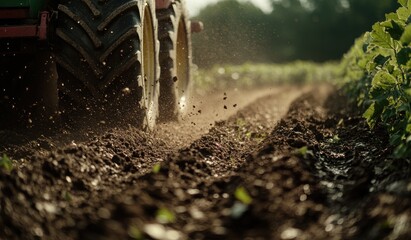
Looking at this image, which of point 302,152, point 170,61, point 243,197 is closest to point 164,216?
point 243,197

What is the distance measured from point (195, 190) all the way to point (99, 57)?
1.87 metres

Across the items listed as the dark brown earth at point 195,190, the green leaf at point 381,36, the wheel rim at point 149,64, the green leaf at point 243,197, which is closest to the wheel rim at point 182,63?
the wheel rim at point 149,64

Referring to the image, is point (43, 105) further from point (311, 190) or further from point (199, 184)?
point (311, 190)

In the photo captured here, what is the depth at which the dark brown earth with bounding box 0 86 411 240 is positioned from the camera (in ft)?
9.82

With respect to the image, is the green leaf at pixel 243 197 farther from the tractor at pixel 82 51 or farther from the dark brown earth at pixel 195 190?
the tractor at pixel 82 51

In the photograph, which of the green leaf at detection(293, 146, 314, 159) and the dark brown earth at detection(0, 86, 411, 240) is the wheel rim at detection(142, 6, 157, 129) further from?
the green leaf at detection(293, 146, 314, 159)

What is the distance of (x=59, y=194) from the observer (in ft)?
11.9

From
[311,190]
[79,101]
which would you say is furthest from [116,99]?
[311,190]

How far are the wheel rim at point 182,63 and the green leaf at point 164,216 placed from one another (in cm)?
500

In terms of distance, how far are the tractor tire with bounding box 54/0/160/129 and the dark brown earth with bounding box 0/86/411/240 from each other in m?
0.23

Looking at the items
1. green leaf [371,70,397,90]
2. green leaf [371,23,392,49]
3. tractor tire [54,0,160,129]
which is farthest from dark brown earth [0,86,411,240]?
green leaf [371,23,392,49]

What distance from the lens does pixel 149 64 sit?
6305mm

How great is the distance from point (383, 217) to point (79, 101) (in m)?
2.95

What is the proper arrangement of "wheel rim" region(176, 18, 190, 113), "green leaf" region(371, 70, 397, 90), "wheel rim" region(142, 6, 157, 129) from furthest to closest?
"wheel rim" region(176, 18, 190, 113) → "wheel rim" region(142, 6, 157, 129) → "green leaf" region(371, 70, 397, 90)
